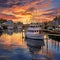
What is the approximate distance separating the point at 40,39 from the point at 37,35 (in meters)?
1.65

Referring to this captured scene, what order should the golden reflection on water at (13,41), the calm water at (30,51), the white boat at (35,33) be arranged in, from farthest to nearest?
the white boat at (35,33) < the golden reflection on water at (13,41) < the calm water at (30,51)

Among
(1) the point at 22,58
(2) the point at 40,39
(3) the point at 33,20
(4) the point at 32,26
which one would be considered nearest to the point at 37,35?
(2) the point at 40,39

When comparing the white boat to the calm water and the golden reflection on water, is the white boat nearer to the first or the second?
the golden reflection on water

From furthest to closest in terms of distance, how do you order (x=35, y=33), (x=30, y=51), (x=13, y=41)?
(x=35, y=33) < (x=13, y=41) < (x=30, y=51)

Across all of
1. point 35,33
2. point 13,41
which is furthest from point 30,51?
point 35,33

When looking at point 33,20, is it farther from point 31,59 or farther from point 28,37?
point 31,59

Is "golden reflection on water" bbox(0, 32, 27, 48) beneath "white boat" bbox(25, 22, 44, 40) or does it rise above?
beneath

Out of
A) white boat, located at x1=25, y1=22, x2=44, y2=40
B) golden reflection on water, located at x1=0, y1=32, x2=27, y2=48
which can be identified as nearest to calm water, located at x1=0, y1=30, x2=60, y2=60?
golden reflection on water, located at x1=0, y1=32, x2=27, y2=48

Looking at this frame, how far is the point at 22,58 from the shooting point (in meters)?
35.1

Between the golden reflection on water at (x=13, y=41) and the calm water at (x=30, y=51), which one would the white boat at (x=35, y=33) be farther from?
the calm water at (x=30, y=51)

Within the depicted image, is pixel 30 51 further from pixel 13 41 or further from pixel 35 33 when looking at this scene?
pixel 35 33

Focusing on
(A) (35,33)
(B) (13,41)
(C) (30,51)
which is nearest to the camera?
(C) (30,51)

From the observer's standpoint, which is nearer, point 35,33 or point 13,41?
point 13,41

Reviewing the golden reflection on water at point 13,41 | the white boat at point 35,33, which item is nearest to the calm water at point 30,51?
the golden reflection on water at point 13,41
